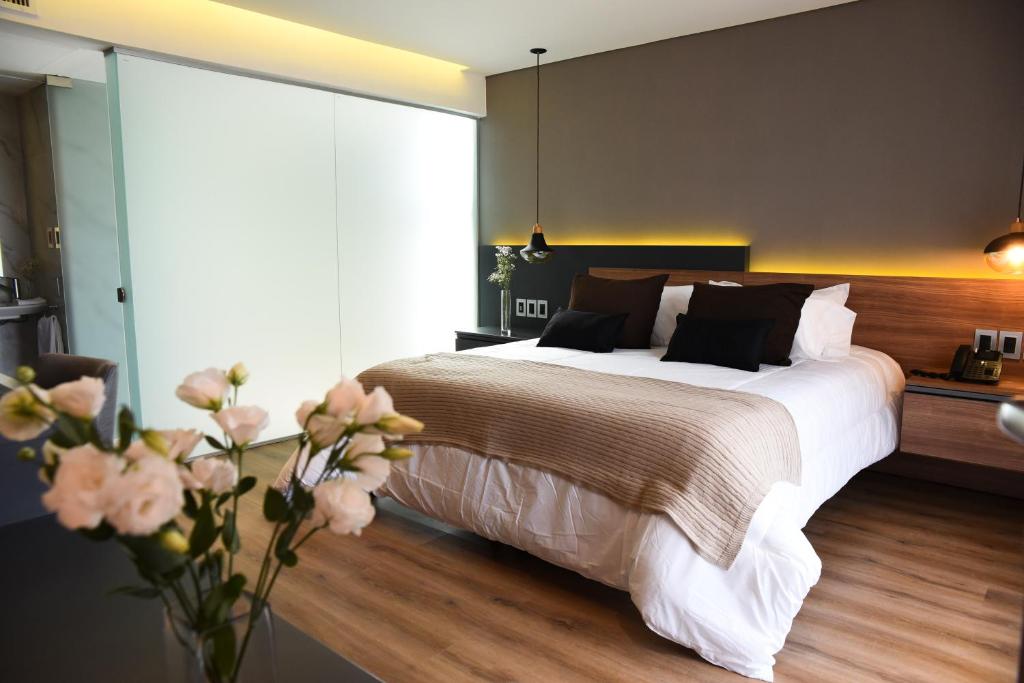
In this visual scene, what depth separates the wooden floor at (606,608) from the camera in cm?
206

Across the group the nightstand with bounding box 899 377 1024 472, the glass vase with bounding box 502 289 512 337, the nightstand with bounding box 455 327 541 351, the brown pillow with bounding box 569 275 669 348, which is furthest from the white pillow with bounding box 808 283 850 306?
the glass vase with bounding box 502 289 512 337

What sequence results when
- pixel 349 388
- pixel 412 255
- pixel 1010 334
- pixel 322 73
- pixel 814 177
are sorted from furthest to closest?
1. pixel 412 255
2. pixel 322 73
3. pixel 814 177
4. pixel 1010 334
5. pixel 349 388

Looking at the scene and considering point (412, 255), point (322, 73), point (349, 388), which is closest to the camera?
point (349, 388)

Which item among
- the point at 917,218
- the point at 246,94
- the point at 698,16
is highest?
the point at 698,16

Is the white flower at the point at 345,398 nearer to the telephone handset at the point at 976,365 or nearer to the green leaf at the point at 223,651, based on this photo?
the green leaf at the point at 223,651

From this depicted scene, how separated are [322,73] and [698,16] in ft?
7.20

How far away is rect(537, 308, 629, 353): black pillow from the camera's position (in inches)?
147

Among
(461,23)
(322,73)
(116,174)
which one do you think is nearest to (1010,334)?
(461,23)

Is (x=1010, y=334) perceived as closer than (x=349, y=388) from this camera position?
No

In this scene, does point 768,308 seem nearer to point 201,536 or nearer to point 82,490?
point 201,536

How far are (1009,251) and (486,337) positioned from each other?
9.31 ft

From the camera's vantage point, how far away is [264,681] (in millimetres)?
890

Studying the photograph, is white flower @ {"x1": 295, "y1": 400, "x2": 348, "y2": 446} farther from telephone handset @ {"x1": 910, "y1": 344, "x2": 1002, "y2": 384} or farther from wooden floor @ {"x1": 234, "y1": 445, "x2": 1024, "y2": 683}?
telephone handset @ {"x1": 910, "y1": 344, "x2": 1002, "y2": 384}

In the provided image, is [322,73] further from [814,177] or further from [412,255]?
[814,177]
